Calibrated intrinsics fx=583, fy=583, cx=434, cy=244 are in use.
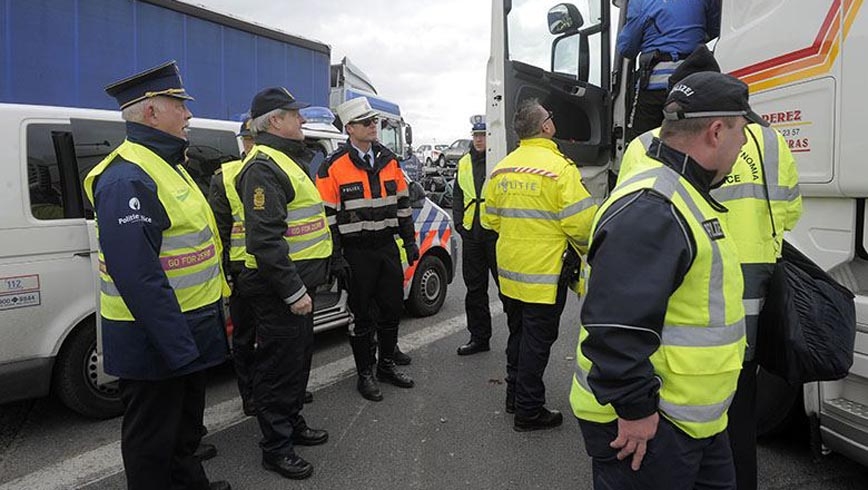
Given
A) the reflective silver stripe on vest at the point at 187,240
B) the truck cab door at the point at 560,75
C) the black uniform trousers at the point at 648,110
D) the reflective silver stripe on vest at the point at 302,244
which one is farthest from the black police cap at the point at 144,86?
the black uniform trousers at the point at 648,110

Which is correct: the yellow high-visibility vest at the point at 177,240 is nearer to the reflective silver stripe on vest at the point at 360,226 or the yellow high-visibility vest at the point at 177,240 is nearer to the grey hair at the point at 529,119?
the reflective silver stripe on vest at the point at 360,226

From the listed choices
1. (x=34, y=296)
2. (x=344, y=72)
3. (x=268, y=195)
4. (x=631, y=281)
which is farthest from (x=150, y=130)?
(x=344, y=72)

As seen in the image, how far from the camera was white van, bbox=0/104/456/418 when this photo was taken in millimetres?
3072

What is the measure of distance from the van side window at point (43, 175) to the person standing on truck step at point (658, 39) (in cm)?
337

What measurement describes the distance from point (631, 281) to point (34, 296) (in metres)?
3.13

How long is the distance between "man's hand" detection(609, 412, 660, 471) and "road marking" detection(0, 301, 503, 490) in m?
2.63

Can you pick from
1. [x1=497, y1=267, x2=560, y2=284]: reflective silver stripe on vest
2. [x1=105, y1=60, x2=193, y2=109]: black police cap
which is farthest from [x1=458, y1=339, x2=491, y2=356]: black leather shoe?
[x1=105, y1=60, x2=193, y2=109]: black police cap

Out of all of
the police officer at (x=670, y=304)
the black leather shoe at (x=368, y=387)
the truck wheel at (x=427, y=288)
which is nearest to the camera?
the police officer at (x=670, y=304)

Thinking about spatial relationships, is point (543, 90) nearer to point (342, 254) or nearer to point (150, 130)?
point (342, 254)

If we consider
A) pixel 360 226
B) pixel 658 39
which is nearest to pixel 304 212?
pixel 360 226

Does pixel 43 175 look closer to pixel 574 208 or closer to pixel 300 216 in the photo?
pixel 300 216

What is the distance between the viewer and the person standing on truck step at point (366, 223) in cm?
374

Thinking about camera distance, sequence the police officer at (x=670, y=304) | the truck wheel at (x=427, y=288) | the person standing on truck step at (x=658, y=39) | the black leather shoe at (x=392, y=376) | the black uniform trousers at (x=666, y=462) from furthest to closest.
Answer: the truck wheel at (x=427, y=288) < the black leather shoe at (x=392, y=376) < the person standing on truck step at (x=658, y=39) < the black uniform trousers at (x=666, y=462) < the police officer at (x=670, y=304)

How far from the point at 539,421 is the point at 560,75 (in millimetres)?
2308
